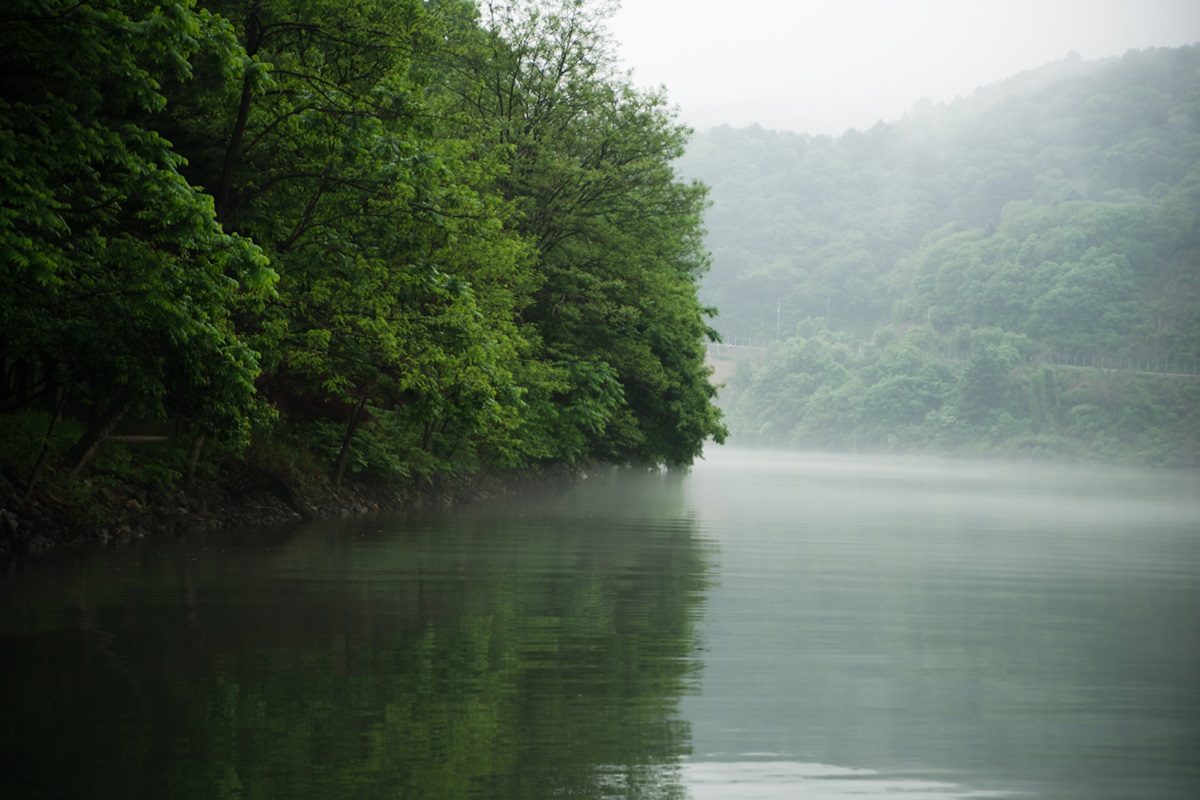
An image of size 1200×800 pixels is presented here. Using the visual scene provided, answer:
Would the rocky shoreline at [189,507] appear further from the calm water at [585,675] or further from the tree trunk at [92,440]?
the calm water at [585,675]

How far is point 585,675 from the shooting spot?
381 inches

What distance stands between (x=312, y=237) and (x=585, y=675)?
558 inches

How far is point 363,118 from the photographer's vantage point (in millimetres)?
20281

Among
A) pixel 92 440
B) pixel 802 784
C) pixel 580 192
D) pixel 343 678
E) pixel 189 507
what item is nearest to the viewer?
pixel 802 784

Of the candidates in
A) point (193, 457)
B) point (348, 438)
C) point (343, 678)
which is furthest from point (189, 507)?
point (343, 678)

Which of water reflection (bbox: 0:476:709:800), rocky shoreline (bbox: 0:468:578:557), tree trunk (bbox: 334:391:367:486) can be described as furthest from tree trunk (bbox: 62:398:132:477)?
tree trunk (bbox: 334:391:367:486)

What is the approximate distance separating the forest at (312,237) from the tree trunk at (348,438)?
0.38 ft

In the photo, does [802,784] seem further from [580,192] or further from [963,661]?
[580,192]

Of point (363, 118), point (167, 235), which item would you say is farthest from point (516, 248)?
point (167, 235)

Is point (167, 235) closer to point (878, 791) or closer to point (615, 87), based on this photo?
point (878, 791)

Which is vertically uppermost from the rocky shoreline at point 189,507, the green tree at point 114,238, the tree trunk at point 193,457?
the green tree at point 114,238

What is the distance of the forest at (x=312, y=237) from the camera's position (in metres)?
15.3

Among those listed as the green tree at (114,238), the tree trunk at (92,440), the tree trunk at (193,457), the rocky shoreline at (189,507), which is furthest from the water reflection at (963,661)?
the tree trunk at (193,457)

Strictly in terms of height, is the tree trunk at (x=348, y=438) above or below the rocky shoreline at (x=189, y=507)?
above
